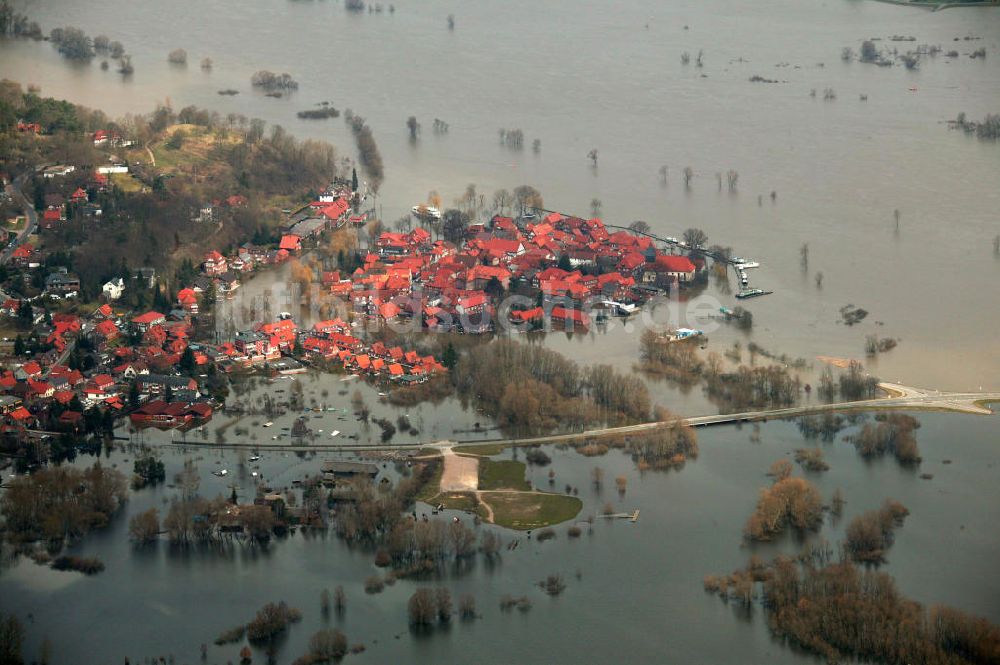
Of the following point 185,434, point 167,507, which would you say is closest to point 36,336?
point 185,434

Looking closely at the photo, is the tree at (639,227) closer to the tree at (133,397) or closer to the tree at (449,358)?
the tree at (449,358)

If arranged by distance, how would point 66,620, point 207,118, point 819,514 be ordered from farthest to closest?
point 207,118
point 819,514
point 66,620

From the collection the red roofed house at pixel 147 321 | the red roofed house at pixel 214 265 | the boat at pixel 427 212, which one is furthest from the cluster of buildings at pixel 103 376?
the boat at pixel 427 212

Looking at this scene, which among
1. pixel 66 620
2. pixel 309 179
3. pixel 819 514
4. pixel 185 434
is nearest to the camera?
pixel 66 620

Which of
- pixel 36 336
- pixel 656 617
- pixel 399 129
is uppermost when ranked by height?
pixel 399 129

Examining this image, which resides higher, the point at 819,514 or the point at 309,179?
the point at 309,179

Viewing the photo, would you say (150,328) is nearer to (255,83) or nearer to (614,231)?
(614,231)

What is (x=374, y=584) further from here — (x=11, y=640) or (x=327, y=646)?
→ (x=11, y=640)
